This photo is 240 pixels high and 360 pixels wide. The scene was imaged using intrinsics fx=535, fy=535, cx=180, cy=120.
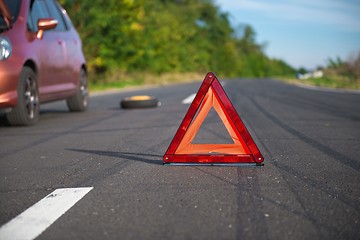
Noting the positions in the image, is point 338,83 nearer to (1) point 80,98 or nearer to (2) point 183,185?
(1) point 80,98

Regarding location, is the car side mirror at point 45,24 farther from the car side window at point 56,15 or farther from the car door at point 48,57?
the car side window at point 56,15

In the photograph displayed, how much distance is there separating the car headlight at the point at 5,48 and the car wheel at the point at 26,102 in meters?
0.47

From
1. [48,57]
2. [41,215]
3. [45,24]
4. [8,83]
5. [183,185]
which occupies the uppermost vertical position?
[45,24]

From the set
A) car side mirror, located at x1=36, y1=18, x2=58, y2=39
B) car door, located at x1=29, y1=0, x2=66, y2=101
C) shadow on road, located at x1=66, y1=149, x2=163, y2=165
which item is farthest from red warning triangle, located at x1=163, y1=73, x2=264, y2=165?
car door, located at x1=29, y1=0, x2=66, y2=101

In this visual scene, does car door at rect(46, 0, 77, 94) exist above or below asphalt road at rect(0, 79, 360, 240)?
above

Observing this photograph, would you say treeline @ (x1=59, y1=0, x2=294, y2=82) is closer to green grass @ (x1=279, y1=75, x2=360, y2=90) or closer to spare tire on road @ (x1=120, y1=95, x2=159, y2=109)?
green grass @ (x1=279, y1=75, x2=360, y2=90)

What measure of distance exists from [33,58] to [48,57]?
67cm

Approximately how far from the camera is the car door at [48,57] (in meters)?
8.03

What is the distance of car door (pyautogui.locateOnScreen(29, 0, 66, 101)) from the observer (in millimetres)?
8031

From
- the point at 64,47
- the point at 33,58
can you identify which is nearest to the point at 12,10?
the point at 33,58

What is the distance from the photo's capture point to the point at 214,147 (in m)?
4.61

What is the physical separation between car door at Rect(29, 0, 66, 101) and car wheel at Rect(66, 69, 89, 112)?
111 cm

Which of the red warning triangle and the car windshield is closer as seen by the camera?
the red warning triangle

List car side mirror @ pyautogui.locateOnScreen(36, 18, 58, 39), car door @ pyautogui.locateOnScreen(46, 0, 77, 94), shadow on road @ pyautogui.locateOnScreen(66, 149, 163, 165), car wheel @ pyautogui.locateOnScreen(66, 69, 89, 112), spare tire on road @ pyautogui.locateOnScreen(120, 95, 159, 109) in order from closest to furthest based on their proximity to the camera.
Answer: shadow on road @ pyautogui.locateOnScreen(66, 149, 163, 165) < car side mirror @ pyautogui.locateOnScreen(36, 18, 58, 39) < car door @ pyautogui.locateOnScreen(46, 0, 77, 94) < car wheel @ pyautogui.locateOnScreen(66, 69, 89, 112) < spare tire on road @ pyautogui.locateOnScreen(120, 95, 159, 109)
